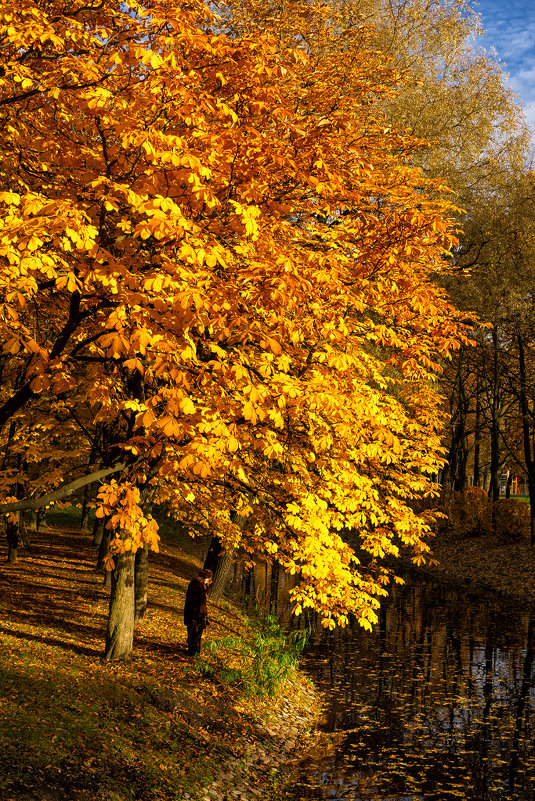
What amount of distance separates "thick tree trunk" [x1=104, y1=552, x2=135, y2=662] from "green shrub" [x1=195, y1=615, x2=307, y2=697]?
1513 millimetres

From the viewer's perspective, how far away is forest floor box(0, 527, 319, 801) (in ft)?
24.8

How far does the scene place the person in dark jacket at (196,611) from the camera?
41.7 ft

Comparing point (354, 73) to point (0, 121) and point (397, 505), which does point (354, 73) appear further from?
point (397, 505)

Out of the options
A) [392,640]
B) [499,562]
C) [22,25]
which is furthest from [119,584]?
[499,562]

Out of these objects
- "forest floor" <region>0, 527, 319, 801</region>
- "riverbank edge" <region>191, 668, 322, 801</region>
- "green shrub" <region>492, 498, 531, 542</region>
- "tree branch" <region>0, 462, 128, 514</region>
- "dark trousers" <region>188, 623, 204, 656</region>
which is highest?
"green shrub" <region>492, 498, 531, 542</region>

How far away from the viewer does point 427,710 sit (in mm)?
13023

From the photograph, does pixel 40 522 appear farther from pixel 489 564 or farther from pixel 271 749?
pixel 271 749

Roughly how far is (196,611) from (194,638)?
0.69m

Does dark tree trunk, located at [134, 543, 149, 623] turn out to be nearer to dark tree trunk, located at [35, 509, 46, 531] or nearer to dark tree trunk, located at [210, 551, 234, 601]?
dark tree trunk, located at [210, 551, 234, 601]

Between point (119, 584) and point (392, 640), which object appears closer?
point (119, 584)

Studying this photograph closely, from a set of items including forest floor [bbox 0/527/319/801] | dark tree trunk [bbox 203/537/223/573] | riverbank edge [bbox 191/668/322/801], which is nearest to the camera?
forest floor [bbox 0/527/319/801]

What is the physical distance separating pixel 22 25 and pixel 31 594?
13.7 meters

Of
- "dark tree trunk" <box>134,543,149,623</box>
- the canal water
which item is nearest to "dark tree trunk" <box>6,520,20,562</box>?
"dark tree trunk" <box>134,543,149,623</box>

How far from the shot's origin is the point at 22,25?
247 inches
